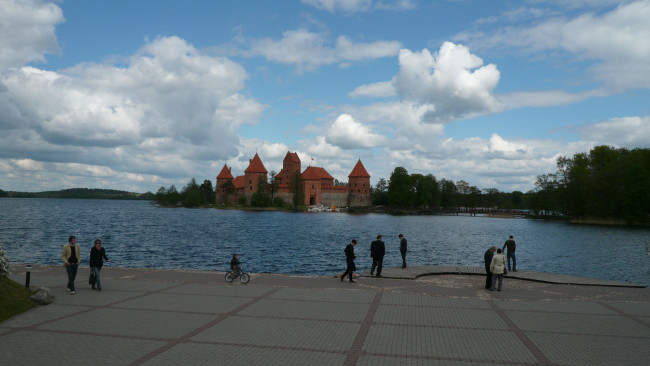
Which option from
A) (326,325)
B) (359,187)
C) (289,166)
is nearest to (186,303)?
(326,325)

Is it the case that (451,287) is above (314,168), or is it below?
below

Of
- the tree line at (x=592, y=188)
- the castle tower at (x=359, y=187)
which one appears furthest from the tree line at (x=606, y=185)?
the castle tower at (x=359, y=187)

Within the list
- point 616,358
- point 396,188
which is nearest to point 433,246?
point 616,358

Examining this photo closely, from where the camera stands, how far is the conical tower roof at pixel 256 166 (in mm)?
131000

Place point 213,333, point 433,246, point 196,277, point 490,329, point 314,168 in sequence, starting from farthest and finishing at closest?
point 314,168 < point 433,246 < point 196,277 < point 490,329 < point 213,333

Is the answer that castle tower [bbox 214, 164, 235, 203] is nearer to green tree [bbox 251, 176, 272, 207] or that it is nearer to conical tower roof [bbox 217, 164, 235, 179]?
conical tower roof [bbox 217, 164, 235, 179]

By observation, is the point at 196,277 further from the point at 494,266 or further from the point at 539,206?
the point at 539,206

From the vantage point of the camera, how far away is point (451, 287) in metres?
14.5

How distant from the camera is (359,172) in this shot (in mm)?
139875

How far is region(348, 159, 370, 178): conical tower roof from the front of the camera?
139500 mm

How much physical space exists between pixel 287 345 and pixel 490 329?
4412 millimetres

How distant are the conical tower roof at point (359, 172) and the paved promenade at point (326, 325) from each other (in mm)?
124747

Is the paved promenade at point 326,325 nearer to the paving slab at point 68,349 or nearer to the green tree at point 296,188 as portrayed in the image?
the paving slab at point 68,349

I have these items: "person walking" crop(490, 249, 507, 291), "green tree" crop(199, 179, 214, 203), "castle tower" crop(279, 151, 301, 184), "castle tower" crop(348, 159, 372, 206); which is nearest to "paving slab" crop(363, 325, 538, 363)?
"person walking" crop(490, 249, 507, 291)
